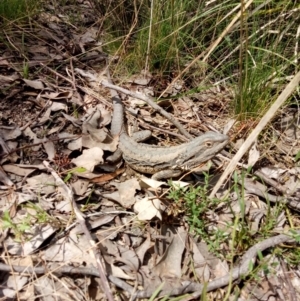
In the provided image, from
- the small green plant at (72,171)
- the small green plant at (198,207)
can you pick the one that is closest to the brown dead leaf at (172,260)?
the small green plant at (198,207)

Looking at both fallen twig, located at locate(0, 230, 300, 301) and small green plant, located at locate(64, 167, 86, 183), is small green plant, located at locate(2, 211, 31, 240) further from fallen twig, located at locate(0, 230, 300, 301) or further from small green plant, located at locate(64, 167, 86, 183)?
small green plant, located at locate(64, 167, 86, 183)

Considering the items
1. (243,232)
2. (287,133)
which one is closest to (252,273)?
(243,232)

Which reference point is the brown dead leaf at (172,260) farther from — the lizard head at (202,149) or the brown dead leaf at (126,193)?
the lizard head at (202,149)

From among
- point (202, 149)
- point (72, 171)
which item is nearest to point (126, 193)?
point (72, 171)

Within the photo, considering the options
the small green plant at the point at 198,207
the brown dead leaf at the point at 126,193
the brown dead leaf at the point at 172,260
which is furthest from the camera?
the brown dead leaf at the point at 126,193

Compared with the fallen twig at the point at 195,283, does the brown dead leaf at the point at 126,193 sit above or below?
above

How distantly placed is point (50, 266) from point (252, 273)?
133 cm

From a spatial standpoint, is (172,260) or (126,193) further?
(126,193)

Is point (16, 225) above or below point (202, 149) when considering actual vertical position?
below

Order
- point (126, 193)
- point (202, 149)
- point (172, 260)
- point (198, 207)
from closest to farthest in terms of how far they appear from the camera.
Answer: point (172, 260) → point (198, 207) → point (126, 193) → point (202, 149)

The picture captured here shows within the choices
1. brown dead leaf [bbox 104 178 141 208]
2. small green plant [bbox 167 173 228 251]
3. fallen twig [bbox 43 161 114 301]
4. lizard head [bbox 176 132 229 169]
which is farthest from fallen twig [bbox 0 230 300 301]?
lizard head [bbox 176 132 229 169]

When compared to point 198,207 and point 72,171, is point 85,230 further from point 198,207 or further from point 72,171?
point 198,207

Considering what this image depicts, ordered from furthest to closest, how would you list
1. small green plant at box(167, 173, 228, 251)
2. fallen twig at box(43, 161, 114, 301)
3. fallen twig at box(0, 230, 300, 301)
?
small green plant at box(167, 173, 228, 251)
fallen twig at box(0, 230, 300, 301)
fallen twig at box(43, 161, 114, 301)

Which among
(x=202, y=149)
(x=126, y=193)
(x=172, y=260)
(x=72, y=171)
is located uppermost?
(x=202, y=149)
